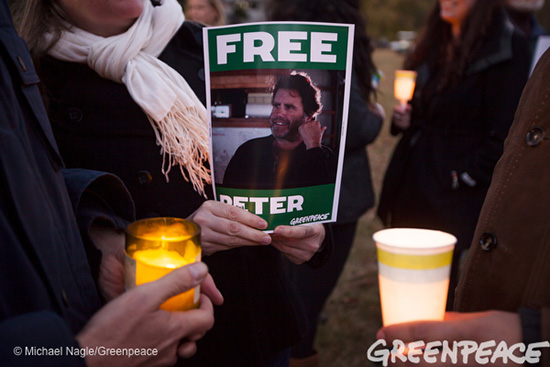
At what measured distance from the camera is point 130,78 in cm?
131

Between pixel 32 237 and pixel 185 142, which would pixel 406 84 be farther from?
pixel 32 237

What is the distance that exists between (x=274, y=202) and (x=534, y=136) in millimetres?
611

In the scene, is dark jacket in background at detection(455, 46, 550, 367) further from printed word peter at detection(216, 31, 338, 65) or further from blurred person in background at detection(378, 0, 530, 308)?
blurred person in background at detection(378, 0, 530, 308)

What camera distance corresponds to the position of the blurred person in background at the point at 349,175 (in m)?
2.39

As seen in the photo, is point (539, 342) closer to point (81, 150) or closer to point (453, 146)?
point (81, 150)

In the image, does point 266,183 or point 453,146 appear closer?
point 266,183

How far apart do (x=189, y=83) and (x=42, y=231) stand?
2.43 feet

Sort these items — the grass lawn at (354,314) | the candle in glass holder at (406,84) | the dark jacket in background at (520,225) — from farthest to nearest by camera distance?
1. the candle in glass holder at (406,84)
2. the grass lawn at (354,314)
3. the dark jacket in background at (520,225)

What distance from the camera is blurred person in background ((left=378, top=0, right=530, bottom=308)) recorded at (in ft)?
8.34

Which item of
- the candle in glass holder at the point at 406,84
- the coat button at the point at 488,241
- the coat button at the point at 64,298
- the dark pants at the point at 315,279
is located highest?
the candle in glass holder at the point at 406,84

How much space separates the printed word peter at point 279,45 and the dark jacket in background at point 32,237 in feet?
1.42

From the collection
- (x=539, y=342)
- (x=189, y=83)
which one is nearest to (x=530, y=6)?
(x=189, y=83)

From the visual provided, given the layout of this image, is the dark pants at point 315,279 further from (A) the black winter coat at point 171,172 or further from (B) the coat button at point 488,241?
(B) the coat button at point 488,241

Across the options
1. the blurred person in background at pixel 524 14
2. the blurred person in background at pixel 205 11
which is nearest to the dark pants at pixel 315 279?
the blurred person in background at pixel 205 11
